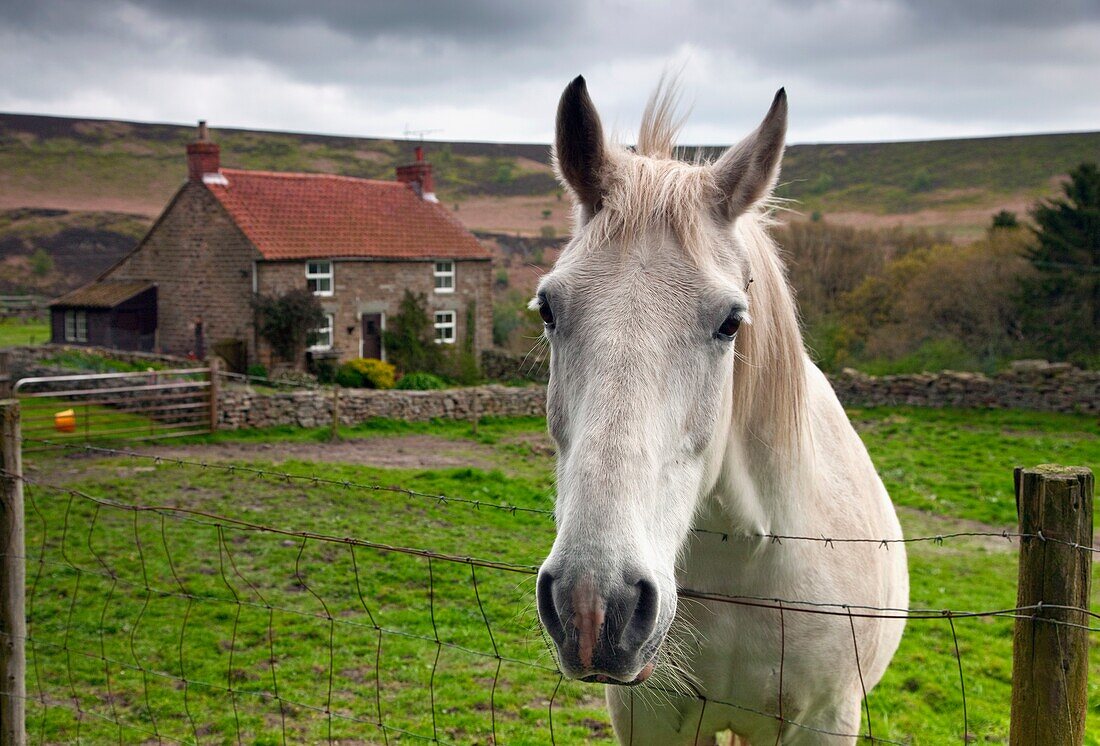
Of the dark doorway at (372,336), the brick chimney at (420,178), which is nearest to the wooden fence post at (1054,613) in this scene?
the dark doorway at (372,336)

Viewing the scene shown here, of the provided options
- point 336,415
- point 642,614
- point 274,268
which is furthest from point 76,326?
point 642,614

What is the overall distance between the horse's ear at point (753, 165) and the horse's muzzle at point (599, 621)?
104 centimetres

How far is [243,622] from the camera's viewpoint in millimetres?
6578

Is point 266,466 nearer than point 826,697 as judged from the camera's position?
No

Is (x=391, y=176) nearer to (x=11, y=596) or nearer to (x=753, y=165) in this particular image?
(x=11, y=596)

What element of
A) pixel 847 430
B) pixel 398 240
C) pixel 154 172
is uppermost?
pixel 154 172

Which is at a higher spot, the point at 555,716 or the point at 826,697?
the point at 826,697

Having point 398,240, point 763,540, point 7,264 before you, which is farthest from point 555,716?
point 7,264

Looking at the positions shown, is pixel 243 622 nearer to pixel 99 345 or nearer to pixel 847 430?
pixel 847 430

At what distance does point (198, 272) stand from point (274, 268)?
2.81 metres

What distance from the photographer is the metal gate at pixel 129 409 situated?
14.0 m

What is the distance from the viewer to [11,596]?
344 cm

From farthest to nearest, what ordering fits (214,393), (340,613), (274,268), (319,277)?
(319,277) → (274,268) → (214,393) → (340,613)

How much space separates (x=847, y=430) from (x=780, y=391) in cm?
110
